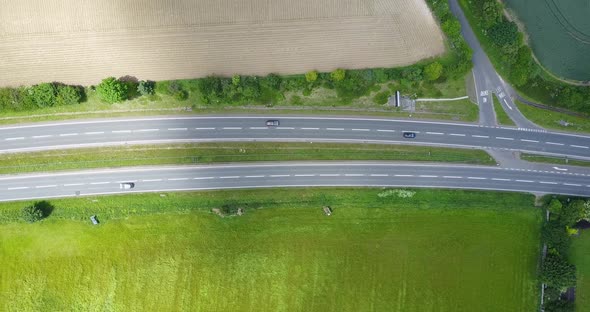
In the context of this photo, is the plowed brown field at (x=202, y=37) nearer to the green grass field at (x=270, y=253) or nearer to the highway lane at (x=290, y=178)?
the highway lane at (x=290, y=178)

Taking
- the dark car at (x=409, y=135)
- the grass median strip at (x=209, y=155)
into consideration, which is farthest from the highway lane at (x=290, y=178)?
the dark car at (x=409, y=135)

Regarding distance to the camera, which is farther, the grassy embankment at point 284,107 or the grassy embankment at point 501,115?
the grassy embankment at point 501,115

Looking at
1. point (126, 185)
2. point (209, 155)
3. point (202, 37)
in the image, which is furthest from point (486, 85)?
point (126, 185)

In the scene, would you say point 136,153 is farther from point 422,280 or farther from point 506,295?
point 506,295

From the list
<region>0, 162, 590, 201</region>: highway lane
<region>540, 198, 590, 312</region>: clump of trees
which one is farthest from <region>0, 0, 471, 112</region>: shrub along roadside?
<region>540, 198, 590, 312</region>: clump of trees

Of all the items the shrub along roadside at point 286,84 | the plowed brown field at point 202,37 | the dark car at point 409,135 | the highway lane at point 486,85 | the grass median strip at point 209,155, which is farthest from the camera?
the highway lane at point 486,85

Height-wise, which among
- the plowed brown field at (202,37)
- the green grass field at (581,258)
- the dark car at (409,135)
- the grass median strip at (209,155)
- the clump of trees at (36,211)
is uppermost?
the plowed brown field at (202,37)

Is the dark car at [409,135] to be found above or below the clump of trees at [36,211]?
above
